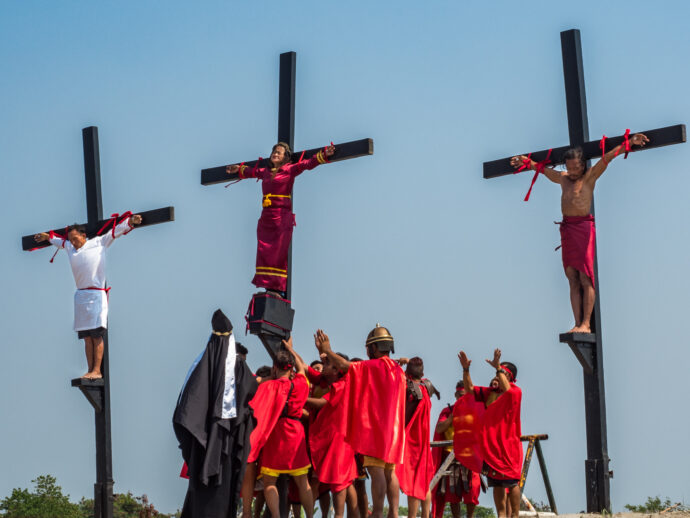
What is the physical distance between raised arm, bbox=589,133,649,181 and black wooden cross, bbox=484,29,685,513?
0.10 m

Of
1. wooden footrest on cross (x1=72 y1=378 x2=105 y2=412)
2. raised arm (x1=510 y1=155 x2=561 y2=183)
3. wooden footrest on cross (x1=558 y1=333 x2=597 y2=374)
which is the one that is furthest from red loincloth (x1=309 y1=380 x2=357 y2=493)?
wooden footrest on cross (x1=72 y1=378 x2=105 y2=412)

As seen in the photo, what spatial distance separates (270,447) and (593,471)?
3511 mm

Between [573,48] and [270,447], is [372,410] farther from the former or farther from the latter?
[573,48]

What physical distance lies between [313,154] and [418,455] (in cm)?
383

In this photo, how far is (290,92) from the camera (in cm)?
1673

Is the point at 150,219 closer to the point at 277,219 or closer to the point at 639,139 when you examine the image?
the point at 277,219

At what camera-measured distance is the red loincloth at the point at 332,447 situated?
46.0ft

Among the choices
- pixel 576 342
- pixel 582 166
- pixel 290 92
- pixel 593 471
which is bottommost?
pixel 593 471

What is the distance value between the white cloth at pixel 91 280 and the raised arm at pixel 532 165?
4964mm

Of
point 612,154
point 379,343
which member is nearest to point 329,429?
point 379,343

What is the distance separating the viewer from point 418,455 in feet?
47.6

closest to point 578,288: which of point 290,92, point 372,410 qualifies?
point 372,410

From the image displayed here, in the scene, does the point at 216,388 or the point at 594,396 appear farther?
the point at 594,396

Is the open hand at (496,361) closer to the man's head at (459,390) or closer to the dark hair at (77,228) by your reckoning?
the man's head at (459,390)
